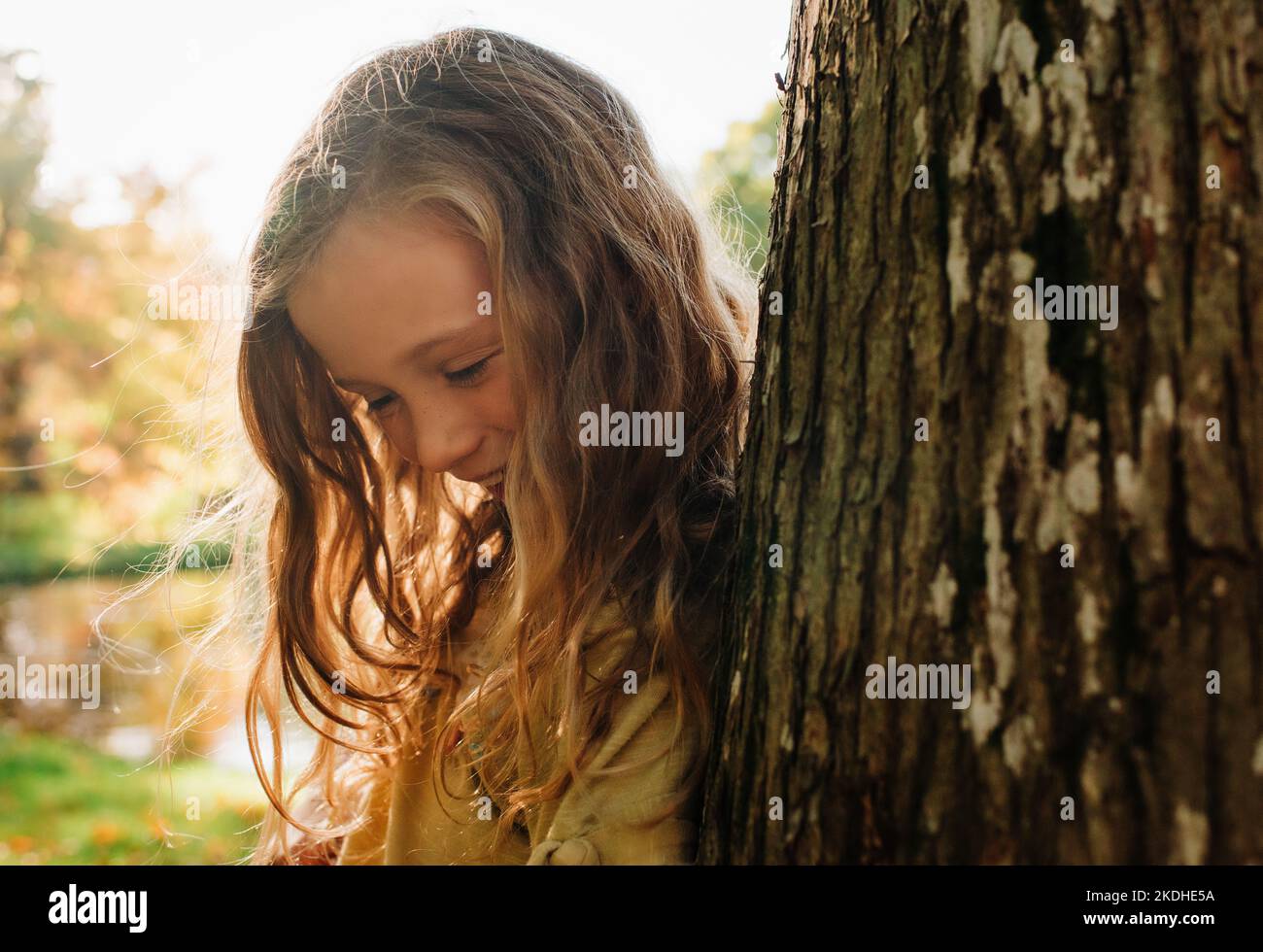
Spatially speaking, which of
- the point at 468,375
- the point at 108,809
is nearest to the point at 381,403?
the point at 468,375

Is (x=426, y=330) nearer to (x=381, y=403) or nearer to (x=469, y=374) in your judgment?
(x=469, y=374)

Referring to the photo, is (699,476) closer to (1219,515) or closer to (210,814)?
(1219,515)

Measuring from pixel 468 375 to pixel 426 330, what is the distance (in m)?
0.13

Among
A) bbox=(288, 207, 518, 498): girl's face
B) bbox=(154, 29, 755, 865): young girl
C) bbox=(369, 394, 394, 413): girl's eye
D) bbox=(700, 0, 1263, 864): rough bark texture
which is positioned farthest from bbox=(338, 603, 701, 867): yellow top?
bbox=(369, 394, 394, 413): girl's eye

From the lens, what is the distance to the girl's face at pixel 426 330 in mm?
1946

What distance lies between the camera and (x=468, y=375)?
6.54 feet

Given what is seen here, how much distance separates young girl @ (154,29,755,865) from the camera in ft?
5.72

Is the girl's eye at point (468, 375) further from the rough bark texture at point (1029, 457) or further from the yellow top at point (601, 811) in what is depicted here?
the rough bark texture at point (1029, 457)

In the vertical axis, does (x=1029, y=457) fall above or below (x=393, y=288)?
below

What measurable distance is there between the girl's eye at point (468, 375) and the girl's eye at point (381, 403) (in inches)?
8.1

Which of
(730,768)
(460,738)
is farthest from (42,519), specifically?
(730,768)

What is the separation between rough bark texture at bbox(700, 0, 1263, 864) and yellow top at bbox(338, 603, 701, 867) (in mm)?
264

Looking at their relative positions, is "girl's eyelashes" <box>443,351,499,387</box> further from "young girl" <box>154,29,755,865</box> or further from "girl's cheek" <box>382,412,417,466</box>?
"girl's cheek" <box>382,412,417,466</box>

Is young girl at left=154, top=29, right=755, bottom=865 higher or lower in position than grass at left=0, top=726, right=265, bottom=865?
higher
